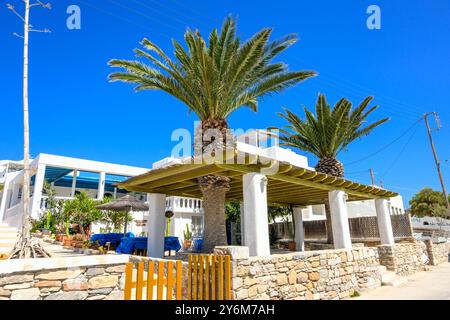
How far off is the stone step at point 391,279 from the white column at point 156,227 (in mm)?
8742

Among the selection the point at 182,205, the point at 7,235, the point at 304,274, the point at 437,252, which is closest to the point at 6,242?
the point at 7,235

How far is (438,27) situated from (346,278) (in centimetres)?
1075

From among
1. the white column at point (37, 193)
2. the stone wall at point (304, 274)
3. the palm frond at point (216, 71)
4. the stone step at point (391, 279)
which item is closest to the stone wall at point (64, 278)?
the stone wall at point (304, 274)

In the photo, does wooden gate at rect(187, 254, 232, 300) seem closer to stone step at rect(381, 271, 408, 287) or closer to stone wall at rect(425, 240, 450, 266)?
stone step at rect(381, 271, 408, 287)

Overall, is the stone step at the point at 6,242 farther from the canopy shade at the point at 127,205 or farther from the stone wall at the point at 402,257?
the stone wall at the point at 402,257

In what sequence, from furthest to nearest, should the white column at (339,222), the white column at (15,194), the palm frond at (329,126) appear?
the white column at (15,194) → the palm frond at (329,126) → the white column at (339,222)

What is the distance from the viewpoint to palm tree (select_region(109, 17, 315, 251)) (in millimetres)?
8840

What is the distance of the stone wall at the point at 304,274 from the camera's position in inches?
249

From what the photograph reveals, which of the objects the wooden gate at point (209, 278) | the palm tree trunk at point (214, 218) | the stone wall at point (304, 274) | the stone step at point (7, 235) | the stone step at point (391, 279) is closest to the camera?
the wooden gate at point (209, 278)

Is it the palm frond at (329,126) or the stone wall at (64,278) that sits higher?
the palm frond at (329,126)

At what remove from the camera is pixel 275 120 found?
52.8 ft

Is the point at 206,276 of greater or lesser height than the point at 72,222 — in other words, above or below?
below
